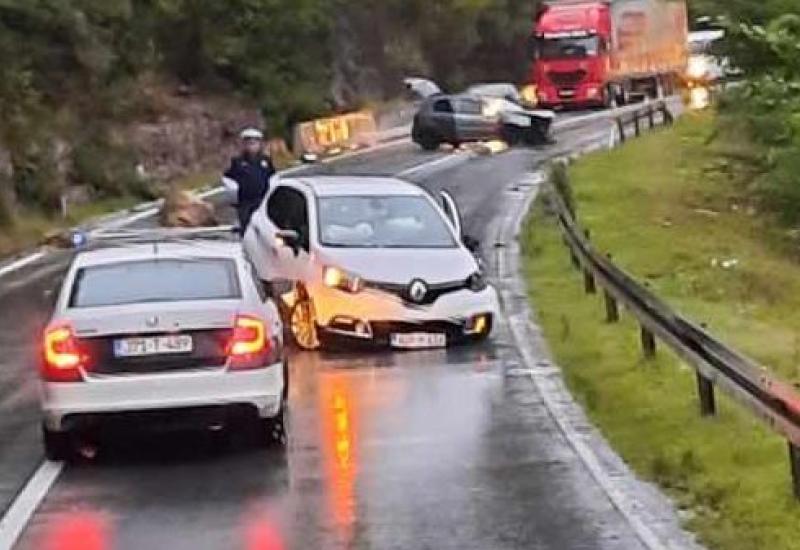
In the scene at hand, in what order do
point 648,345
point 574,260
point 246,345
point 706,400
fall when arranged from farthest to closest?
point 574,260 < point 648,345 < point 706,400 < point 246,345

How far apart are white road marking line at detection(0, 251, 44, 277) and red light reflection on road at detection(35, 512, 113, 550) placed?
18.1m

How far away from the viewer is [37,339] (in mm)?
21609

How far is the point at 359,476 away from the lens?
12.9 meters

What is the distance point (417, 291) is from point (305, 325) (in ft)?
3.89

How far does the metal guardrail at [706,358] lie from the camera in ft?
36.1

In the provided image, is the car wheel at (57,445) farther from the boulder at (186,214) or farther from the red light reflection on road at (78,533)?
the boulder at (186,214)

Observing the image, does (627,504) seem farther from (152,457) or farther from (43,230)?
(43,230)

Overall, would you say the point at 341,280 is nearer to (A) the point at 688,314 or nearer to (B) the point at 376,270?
(B) the point at 376,270

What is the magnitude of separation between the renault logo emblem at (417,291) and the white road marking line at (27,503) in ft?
20.6

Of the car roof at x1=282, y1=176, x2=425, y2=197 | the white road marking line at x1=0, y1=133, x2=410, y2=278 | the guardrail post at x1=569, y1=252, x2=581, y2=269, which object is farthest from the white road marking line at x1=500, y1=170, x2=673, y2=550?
the white road marking line at x1=0, y1=133, x2=410, y2=278

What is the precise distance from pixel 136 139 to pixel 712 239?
64.8ft

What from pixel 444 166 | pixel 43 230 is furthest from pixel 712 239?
pixel 444 166

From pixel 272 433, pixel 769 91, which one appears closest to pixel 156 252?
pixel 272 433

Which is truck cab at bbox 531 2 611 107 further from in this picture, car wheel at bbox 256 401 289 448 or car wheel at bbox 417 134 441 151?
car wheel at bbox 256 401 289 448
